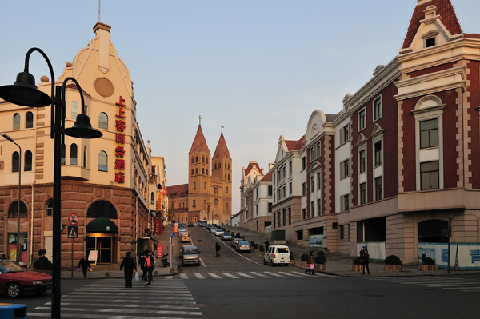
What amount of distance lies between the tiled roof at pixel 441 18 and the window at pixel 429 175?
9979mm

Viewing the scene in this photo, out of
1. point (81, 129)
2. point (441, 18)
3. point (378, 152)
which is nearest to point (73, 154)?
point (378, 152)

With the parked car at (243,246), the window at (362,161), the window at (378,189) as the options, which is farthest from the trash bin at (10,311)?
the parked car at (243,246)

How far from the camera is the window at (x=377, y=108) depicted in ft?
152

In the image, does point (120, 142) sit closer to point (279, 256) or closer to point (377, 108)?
point (279, 256)

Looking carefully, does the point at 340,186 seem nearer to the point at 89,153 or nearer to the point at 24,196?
the point at 89,153

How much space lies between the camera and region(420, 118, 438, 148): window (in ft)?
128

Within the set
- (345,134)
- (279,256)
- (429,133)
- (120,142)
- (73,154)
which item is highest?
(345,134)

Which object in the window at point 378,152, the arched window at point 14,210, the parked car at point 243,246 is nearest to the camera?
the arched window at point 14,210

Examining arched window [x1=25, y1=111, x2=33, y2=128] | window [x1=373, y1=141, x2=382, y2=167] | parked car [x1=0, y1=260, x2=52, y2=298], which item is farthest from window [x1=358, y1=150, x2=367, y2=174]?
parked car [x1=0, y1=260, x2=52, y2=298]

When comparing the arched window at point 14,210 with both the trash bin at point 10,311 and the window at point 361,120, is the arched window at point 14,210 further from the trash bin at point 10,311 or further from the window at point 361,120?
the trash bin at point 10,311

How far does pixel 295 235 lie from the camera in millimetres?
77000

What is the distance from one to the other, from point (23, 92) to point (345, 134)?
51.7 m

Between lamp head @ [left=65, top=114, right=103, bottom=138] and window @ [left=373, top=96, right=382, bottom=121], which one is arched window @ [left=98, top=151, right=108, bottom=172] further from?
lamp head @ [left=65, top=114, right=103, bottom=138]

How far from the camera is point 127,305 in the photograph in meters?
17.1
